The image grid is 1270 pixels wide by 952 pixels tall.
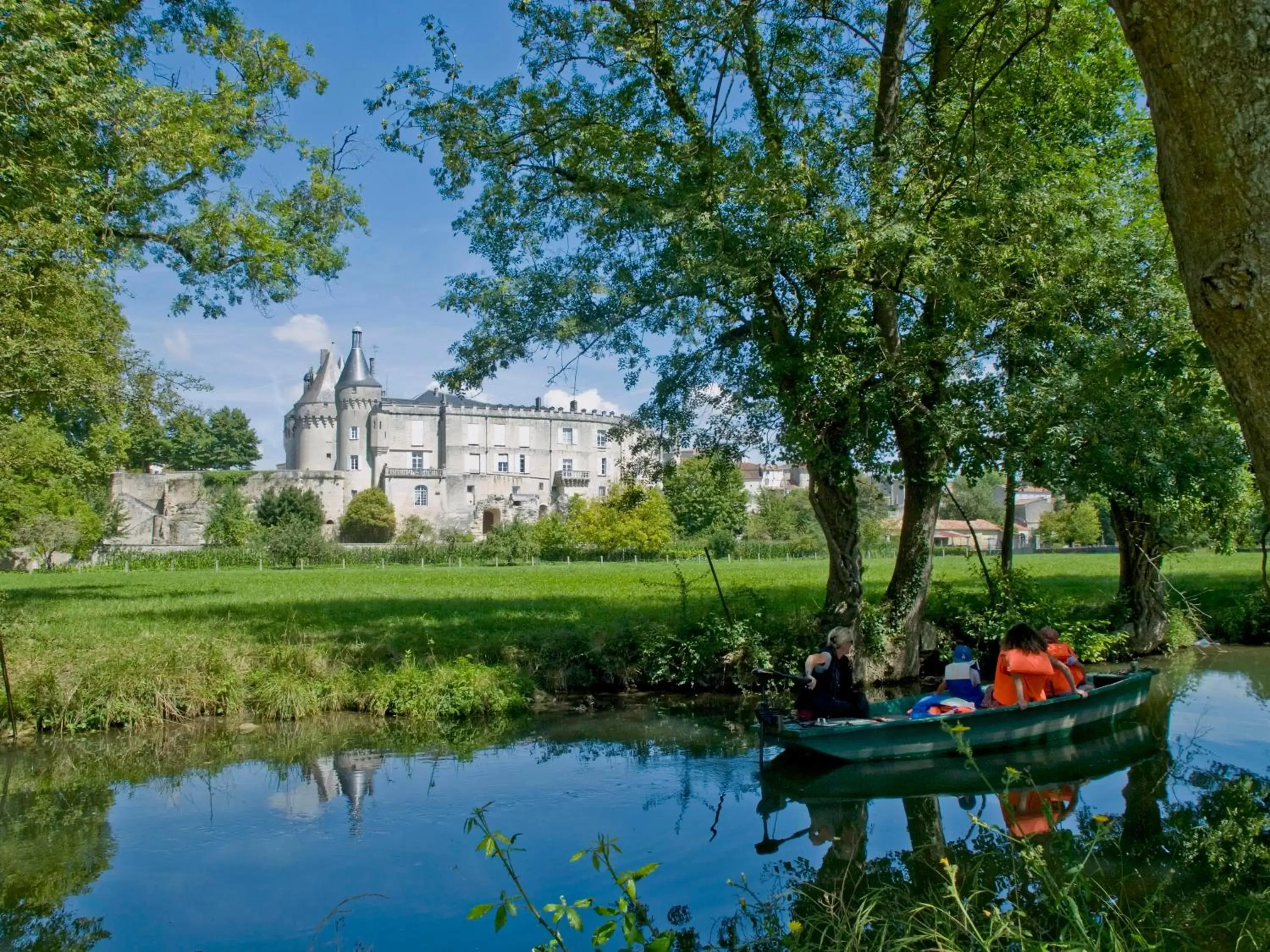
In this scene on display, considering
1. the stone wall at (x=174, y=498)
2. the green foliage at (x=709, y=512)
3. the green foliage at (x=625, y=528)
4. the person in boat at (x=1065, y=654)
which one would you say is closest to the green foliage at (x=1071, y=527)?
the green foliage at (x=709, y=512)

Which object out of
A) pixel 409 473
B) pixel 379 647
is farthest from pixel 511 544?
pixel 379 647

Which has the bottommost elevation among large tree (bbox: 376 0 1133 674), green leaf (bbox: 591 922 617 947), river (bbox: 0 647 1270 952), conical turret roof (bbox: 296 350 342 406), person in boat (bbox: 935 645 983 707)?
river (bbox: 0 647 1270 952)

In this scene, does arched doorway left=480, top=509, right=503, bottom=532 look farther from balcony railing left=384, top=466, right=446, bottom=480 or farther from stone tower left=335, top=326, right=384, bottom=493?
stone tower left=335, top=326, right=384, bottom=493

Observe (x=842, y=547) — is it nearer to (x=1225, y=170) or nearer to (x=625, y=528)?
(x=1225, y=170)

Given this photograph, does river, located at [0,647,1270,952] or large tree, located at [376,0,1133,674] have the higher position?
large tree, located at [376,0,1133,674]

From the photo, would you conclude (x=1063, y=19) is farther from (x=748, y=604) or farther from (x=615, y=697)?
(x=615, y=697)

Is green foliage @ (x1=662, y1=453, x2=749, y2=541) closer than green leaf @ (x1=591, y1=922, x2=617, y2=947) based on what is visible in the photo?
No

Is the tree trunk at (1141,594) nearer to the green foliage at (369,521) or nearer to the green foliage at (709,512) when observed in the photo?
the green foliage at (709,512)

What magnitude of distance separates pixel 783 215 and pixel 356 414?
79.7m

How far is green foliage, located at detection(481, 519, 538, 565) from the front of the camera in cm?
5462

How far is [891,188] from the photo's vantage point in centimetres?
1255

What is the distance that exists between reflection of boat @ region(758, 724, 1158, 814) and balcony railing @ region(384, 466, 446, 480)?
74.7m

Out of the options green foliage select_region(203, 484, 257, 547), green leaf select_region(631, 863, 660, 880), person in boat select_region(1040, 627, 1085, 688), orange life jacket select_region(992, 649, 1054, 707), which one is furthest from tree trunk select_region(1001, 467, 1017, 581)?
green foliage select_region(203, 484, 257, 547)

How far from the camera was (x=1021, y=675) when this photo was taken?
11.3 m
